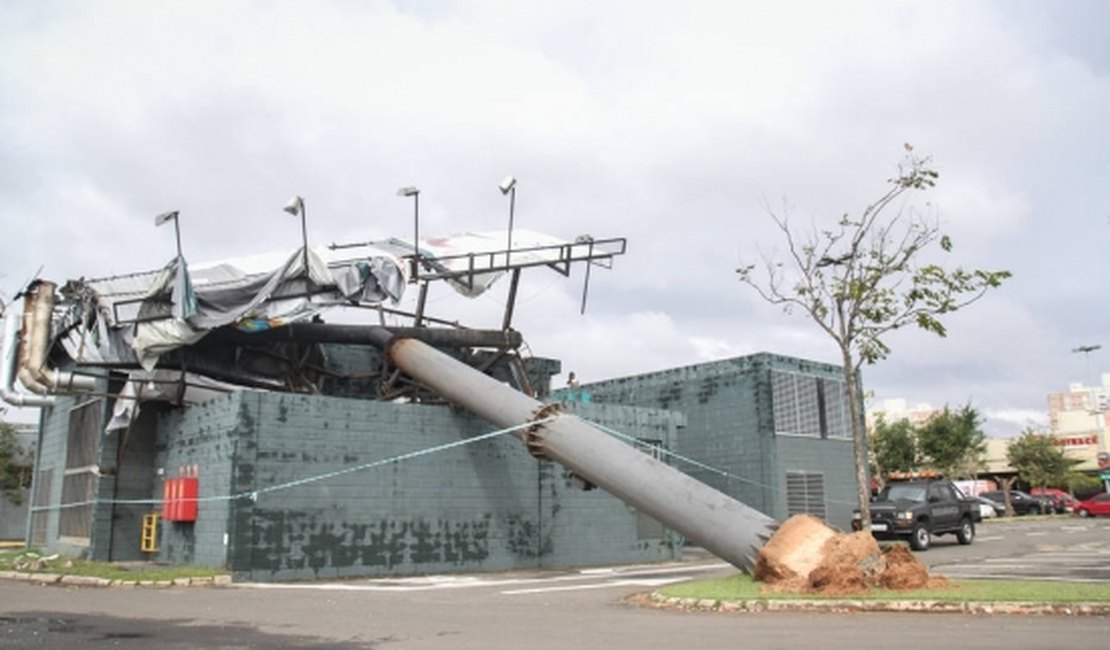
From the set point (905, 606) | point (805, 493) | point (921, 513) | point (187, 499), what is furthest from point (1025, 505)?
point (187, 499)

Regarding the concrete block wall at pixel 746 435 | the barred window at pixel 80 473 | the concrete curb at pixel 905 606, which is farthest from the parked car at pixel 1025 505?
the barred window at pixel 80 473

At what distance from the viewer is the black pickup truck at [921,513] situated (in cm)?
2222

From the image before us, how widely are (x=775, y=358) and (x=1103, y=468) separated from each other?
4503cm

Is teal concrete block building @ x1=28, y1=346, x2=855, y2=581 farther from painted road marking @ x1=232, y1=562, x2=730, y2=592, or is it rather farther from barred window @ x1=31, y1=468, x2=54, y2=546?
painted road marking @ x1=232, y1=562, x2=730, y2=592

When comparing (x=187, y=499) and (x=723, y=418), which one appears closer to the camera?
(x=187, y=499)

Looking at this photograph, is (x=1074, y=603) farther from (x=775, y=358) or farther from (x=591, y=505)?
(x=775, y=358)

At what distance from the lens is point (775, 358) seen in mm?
26797

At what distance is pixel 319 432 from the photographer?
17.3m

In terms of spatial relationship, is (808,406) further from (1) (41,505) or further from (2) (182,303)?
(1) (41,505)

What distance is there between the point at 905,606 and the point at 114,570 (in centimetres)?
1342

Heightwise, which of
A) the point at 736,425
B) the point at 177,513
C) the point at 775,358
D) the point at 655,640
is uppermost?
the point at 775,358

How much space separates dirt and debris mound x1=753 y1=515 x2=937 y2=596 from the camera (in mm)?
10859

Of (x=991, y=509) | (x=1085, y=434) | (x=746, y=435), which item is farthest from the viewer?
(x=1085, y=434)

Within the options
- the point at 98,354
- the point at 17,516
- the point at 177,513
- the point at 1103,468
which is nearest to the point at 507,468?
the point at 177,513
